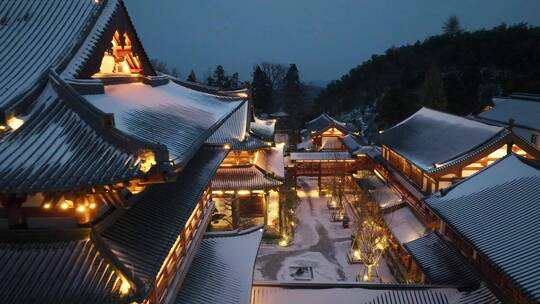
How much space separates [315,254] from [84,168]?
2223 centimetres

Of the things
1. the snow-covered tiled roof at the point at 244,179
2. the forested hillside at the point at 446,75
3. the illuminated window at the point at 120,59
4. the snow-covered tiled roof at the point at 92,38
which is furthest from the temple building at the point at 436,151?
the forested hillside at the point at 446,75

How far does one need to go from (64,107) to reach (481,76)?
74.3m

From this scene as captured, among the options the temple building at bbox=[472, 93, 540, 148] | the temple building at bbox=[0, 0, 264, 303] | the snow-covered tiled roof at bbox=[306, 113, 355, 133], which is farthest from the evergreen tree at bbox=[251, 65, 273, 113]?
the temple building at bbox=[0, 0, 264, 303]

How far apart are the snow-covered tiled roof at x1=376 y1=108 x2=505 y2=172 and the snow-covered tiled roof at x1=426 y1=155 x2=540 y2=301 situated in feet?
19.6

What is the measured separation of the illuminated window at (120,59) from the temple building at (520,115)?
37743mm

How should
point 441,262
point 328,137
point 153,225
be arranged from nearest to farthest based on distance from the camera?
point 153,225
point 441,262
point 328,137

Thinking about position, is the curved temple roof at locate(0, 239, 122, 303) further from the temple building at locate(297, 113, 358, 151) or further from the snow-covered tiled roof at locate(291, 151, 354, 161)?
the temple building at locate(297, 113, 358, 151)

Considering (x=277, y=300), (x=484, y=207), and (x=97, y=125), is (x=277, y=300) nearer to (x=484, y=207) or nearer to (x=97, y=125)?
(x=484, y=207)

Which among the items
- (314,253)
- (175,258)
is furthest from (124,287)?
(314,253)

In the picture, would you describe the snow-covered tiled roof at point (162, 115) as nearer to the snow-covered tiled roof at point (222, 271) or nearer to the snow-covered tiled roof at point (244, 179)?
the snow-covered tiled roof at point (222, 271)

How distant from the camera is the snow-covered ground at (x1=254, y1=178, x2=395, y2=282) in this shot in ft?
77.6

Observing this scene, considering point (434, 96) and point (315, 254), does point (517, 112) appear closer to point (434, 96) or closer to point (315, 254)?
point (434, 96)

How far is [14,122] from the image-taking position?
23.5 feet

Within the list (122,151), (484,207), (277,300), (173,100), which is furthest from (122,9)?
(484,207)
